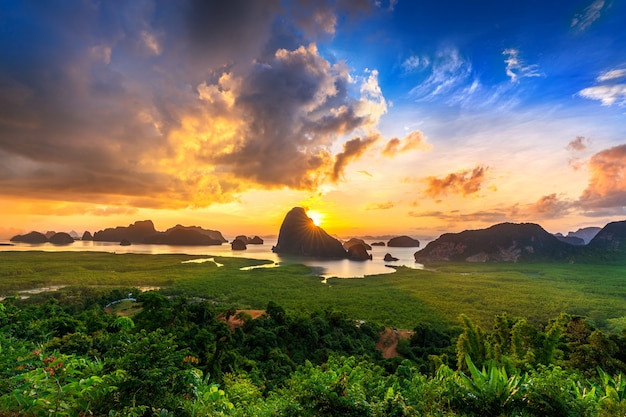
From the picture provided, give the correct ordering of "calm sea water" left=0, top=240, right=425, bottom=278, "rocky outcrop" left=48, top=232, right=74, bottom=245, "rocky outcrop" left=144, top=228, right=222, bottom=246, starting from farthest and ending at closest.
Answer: "rocky outcrop" left=144, top=228, right=222, bottom=246 → "rocky outcrop" left=48, top=232, right=74, bottom=245 → "calm sea water" left=0, top=240, right=425, bottom=278

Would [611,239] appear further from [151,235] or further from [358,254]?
[151,235]

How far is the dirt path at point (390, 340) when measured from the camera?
17314 millimetres

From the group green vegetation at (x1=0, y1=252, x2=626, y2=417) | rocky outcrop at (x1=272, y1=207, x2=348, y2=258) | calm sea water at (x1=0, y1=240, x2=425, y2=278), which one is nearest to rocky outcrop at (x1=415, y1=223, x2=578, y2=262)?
calm sea water at (x1=0, y1=240, x2=425, y2=278)

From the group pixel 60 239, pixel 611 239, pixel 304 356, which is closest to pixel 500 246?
pixel 611 239

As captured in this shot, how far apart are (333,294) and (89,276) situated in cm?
3466

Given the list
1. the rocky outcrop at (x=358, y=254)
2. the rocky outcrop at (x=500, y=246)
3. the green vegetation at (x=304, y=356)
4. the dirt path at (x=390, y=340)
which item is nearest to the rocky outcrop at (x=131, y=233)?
the rocky outcrop at (x=358, y=254)

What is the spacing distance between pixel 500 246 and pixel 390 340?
88.4 meters

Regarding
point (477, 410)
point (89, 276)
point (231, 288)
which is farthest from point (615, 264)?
point (89, 276)

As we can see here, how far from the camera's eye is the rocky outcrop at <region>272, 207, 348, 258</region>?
104m

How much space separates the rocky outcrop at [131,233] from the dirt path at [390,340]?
167 m

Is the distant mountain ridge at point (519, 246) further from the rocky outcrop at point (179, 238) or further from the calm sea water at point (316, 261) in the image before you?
the rocky outcrop at point (179, 238)

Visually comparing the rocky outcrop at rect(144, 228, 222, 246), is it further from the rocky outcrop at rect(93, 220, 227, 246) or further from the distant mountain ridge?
the distant mountain ridge

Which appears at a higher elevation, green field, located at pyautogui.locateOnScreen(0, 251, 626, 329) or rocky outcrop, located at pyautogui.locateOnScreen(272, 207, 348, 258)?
rocky outcrop, located at pyautogui.locateOnScreen(272, 207, 348, 258)

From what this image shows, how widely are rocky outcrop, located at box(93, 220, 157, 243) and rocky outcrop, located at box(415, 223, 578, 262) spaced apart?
14468 centimetres
